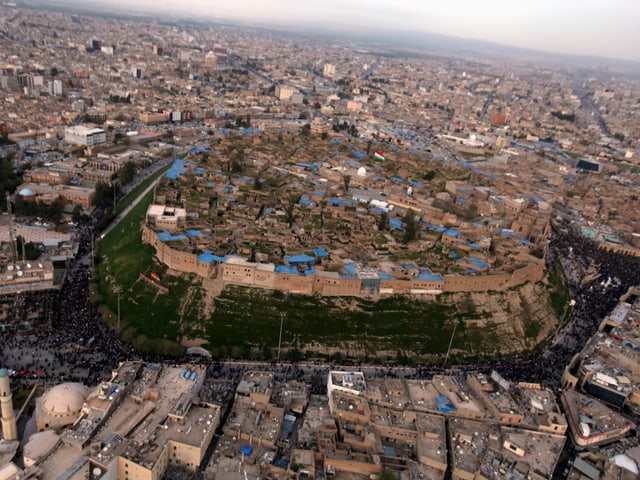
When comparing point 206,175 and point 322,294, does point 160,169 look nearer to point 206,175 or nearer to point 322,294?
point 206,175

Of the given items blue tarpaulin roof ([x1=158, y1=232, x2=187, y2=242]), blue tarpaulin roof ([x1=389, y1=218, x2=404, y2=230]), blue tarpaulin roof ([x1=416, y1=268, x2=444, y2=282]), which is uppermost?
blue tarpaulin roof ([x1=389, y1=218, x2=404, y2=230])

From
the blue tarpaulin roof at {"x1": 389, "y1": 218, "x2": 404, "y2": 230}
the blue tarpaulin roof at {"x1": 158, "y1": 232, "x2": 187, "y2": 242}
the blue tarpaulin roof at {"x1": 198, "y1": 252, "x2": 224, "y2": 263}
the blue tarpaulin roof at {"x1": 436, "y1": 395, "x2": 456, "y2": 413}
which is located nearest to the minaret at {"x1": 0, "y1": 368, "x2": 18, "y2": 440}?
the blue tarpaulin roof at {"x1": 198, "y1": 252, "x2": 224, "y2": 263}

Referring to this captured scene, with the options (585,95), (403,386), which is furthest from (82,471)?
(585,95)

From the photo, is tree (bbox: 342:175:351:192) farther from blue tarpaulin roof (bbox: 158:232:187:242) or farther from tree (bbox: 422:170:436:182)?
blue tarpaulin roof (bbox: 158:232:187:242)

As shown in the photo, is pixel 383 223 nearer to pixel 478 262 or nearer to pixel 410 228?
pixel 410 228

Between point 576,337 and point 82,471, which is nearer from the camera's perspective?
point 82,471

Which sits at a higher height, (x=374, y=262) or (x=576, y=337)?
(x=374, y=262)

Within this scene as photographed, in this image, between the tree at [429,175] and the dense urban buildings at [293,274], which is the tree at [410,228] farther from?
the tree at [429,175]
